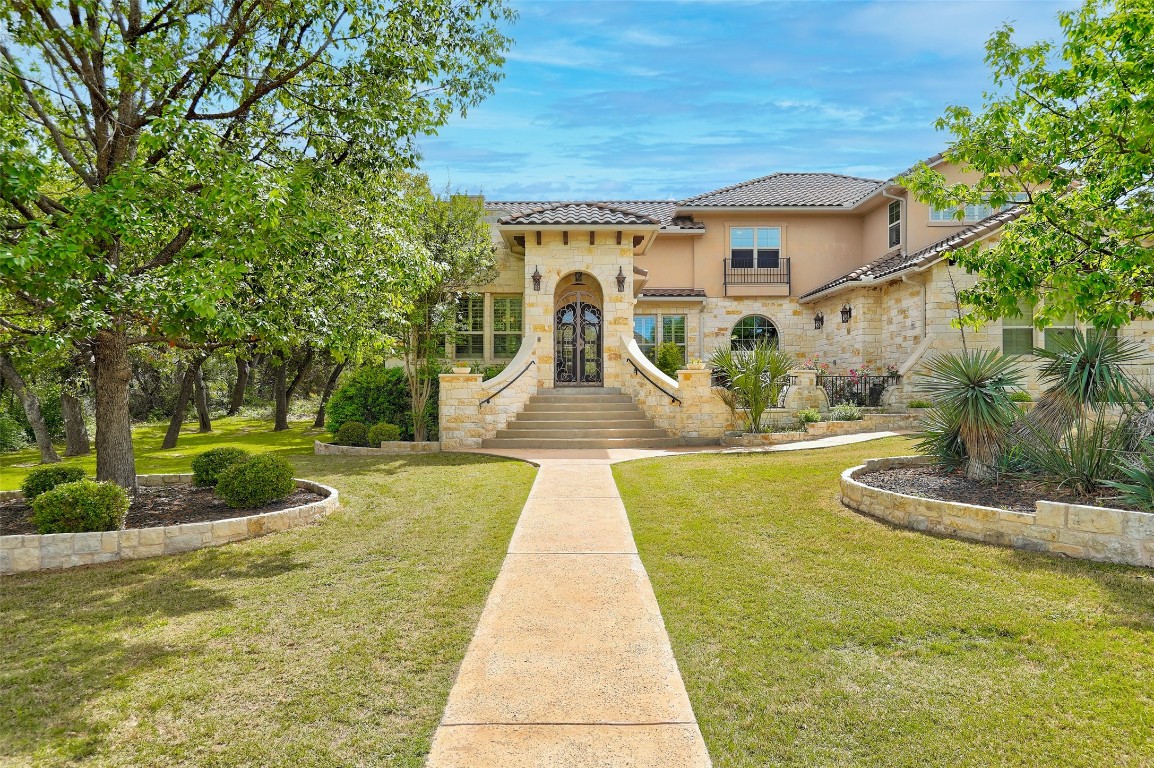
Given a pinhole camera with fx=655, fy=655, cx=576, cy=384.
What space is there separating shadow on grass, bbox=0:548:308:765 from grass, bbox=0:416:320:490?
514 cm

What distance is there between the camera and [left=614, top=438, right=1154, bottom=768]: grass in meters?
3.03

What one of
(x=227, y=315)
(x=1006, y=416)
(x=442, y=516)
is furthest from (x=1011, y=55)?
(x=227, y=315)

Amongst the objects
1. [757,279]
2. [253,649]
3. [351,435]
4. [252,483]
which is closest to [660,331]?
[757,279]

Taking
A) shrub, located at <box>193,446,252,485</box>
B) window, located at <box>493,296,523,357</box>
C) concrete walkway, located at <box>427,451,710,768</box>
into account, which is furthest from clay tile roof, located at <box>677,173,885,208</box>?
concrete walkway, located at <box>427,451,710,768</box>

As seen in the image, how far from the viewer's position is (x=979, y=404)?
7949 mm

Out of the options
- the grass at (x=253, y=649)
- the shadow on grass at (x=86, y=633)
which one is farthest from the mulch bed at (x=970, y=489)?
the shadow on grass at (x=86, y=633)

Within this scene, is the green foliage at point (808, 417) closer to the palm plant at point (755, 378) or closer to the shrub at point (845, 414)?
the shrub at point (845, 414)

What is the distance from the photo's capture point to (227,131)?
766cm

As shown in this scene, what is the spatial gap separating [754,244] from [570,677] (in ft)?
70.3

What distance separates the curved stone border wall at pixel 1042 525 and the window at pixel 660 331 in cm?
1545

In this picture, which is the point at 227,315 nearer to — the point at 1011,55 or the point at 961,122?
the point at 961,122

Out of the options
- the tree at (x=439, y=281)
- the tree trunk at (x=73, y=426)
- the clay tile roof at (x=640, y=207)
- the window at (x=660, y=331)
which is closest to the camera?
the tree at (x=439, y=281)

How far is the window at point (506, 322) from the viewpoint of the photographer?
18797 mm

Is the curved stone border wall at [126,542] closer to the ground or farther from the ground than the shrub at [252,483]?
closer to the ground
